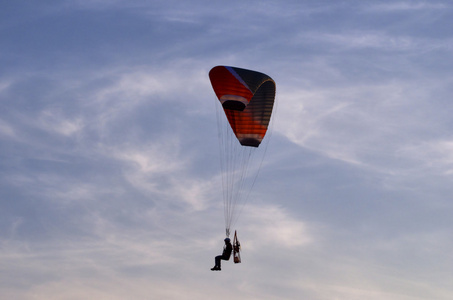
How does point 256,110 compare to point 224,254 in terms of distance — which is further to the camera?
point 256,110

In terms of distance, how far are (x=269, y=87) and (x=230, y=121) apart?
3.63 m

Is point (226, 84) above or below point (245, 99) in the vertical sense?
above

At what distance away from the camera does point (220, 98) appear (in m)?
54.0

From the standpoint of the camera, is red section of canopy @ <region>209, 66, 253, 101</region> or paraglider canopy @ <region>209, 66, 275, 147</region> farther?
paraglider canopy @ <region>209, 66, 275, 147</region>

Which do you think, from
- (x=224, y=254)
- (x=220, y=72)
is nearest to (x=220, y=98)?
(x=220, y=72)

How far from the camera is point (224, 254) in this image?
5244 centimetres

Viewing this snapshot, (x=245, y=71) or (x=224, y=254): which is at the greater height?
(x=245, y=71)

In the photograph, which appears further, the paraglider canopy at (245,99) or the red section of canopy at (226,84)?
the paraglider canopy at (245,99)

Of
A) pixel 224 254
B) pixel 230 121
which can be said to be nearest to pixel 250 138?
pixel 230 121

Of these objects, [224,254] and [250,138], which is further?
[250,138]

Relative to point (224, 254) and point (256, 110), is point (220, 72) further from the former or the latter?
point (224, 254)

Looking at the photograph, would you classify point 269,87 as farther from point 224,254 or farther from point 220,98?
point 224,254

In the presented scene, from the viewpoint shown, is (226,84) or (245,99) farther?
(226,84)

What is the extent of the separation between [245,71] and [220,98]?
267 centimetres
